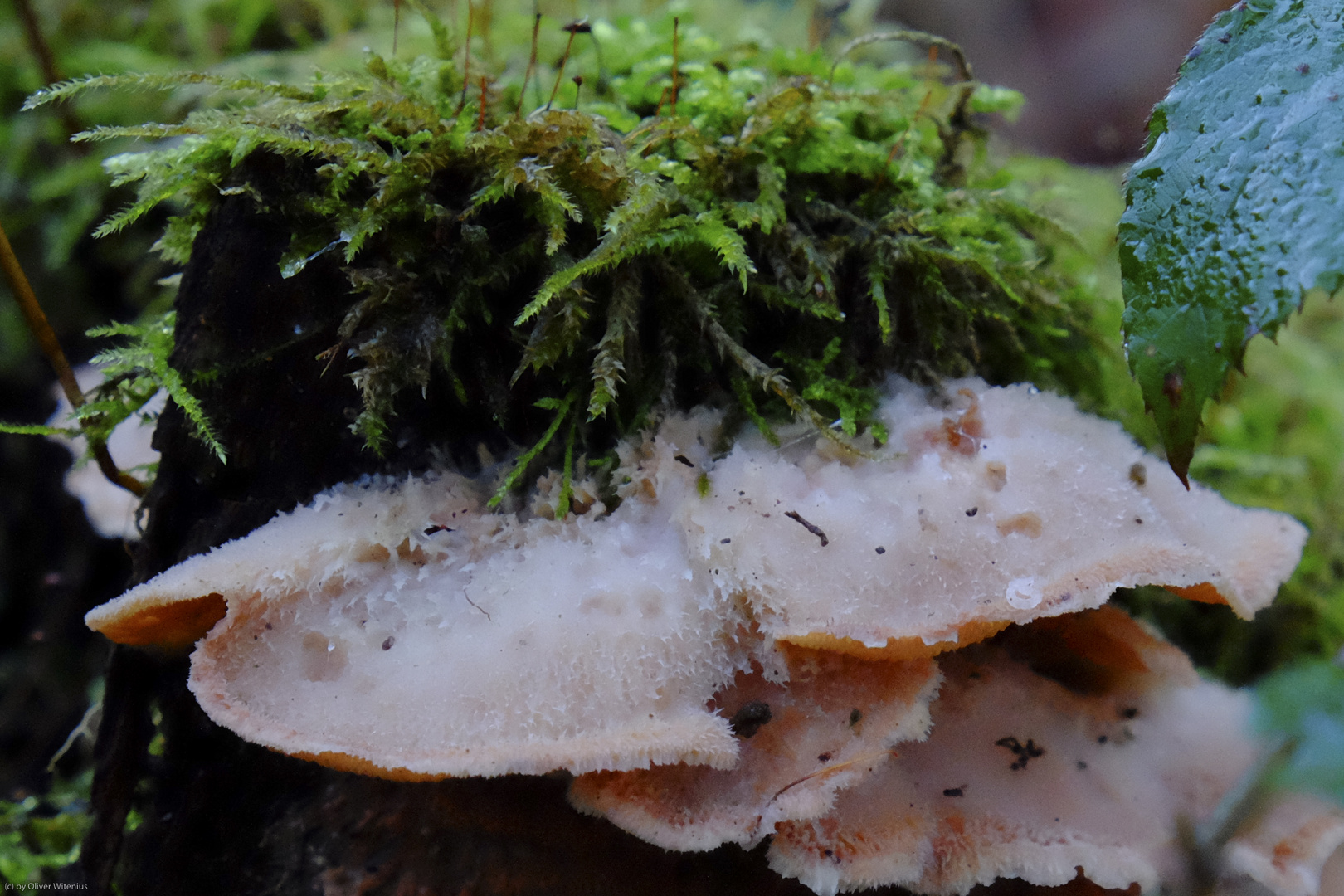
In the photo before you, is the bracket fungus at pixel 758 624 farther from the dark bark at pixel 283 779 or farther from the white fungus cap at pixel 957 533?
the dark bark at pixel 283 779

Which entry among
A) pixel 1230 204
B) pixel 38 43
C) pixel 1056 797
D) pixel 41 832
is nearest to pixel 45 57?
pixel 38 43

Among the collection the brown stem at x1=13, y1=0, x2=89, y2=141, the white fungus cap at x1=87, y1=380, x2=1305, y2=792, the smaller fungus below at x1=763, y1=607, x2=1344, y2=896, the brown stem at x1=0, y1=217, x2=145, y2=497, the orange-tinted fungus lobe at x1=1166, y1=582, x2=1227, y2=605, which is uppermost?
the brown stem at x1=13, y1=0, x2=89, y2=141

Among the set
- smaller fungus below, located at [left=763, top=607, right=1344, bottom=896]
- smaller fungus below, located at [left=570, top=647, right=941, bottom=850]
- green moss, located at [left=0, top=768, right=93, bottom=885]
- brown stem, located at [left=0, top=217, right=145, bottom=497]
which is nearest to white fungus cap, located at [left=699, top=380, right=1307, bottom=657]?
smaller fungus below, located at [left=570, top=647, right=941, bottom=850]

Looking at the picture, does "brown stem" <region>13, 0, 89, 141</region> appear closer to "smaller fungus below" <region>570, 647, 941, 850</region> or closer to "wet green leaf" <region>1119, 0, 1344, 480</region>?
"smaller fungus below" <region>570, 647, 941, 850</region>

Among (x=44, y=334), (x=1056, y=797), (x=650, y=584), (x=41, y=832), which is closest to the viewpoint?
(x=650, y=584)

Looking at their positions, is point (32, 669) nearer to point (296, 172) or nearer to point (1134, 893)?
point (296, 172)

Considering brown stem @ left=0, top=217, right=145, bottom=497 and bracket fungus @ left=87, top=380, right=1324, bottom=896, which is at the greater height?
brown stem @ left=0, top=217, right=145, bottom=497

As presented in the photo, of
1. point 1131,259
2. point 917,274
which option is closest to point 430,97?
point 917,274

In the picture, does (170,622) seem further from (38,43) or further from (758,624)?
(38,43)
